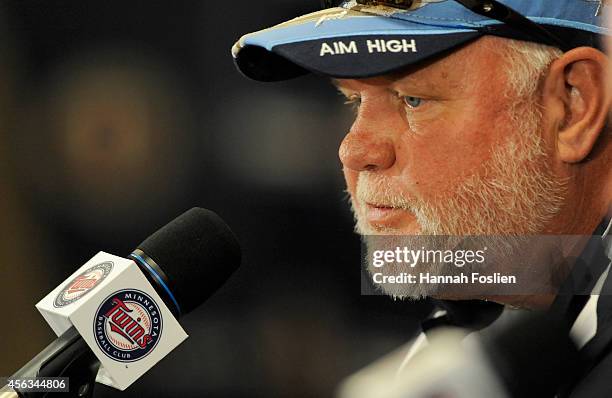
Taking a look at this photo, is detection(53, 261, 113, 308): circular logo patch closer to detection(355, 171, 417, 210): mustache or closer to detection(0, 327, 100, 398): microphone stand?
detection(0, 327, 100, 398): microphone stand

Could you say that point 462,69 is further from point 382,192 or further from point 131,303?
point 131,303

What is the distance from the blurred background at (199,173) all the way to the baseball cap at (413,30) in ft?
0.45

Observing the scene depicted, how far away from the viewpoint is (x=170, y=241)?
76 centimetres

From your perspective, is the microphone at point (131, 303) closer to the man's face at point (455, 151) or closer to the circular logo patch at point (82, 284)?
the circular logo patch at point (82, 284)

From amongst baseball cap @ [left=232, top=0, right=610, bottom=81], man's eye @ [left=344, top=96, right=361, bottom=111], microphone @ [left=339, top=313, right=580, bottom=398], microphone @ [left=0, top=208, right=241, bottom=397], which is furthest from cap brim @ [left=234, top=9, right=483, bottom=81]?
microphone @ [left=339, top=313, right=580, bottom=398]

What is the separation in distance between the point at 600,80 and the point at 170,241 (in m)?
0.46

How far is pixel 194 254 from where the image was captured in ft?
2.52

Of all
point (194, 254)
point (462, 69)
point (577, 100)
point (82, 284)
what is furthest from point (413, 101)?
point (82, 284)

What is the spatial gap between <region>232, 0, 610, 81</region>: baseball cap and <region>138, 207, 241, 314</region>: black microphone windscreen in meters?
0.20

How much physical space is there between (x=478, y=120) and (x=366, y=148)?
0.44ft

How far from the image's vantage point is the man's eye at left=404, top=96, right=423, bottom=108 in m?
0.87

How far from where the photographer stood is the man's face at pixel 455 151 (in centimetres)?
83

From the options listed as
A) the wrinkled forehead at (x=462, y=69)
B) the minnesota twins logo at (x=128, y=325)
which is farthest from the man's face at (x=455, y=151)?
the minnesota twins logo at (x=128, y=325)

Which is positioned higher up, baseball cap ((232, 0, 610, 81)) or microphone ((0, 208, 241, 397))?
baseball cap ((232, 0, 610, 81))
